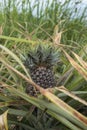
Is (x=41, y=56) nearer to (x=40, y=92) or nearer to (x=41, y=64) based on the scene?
(x=41, y=64)

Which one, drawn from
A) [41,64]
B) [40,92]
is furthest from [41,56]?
[40,92]

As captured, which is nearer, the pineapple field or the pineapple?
the pineapple field

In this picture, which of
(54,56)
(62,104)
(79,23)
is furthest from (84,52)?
(79,23)

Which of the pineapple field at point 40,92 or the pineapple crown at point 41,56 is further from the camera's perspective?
the pineapple crown at point 41,56

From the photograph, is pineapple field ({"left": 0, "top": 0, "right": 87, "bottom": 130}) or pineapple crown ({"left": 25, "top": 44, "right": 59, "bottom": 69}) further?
pineapple crown ({"left": 25, "top": 44, "right": 59, "bottom": 69})

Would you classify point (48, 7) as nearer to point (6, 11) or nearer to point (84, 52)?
point (6, 11)
